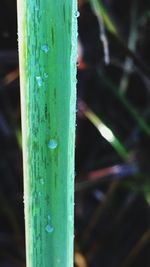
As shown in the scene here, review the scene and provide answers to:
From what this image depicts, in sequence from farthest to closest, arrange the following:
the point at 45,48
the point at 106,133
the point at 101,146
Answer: the point at 101,146 → the point at 106,133 → the point at 45,48

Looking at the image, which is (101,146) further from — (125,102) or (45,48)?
(45,48)

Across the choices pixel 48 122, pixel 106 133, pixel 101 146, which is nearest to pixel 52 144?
pixel 48 122

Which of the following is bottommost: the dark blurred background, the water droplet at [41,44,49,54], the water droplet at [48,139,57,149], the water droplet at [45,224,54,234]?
the dark blurred background

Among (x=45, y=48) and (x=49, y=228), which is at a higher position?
(x=45, y=48)

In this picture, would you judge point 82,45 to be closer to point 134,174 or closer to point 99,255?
point 134,174

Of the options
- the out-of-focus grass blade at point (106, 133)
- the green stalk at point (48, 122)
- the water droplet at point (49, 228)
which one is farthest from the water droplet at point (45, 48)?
the out-of-focus grass blade at point (106, 133)

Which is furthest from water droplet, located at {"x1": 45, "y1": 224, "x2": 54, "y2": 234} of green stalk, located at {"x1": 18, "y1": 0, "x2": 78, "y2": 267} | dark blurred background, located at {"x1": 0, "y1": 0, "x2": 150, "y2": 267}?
dark blurred background, located at {"x1": 0, "y1": 0, "x2": 150, "y2": 267}

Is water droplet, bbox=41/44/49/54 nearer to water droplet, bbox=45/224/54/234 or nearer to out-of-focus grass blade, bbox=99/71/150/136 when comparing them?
water droplet, bbox=45/224/54/234

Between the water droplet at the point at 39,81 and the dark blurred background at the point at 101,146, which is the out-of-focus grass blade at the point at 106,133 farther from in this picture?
the water droplet at the point at 39,81
